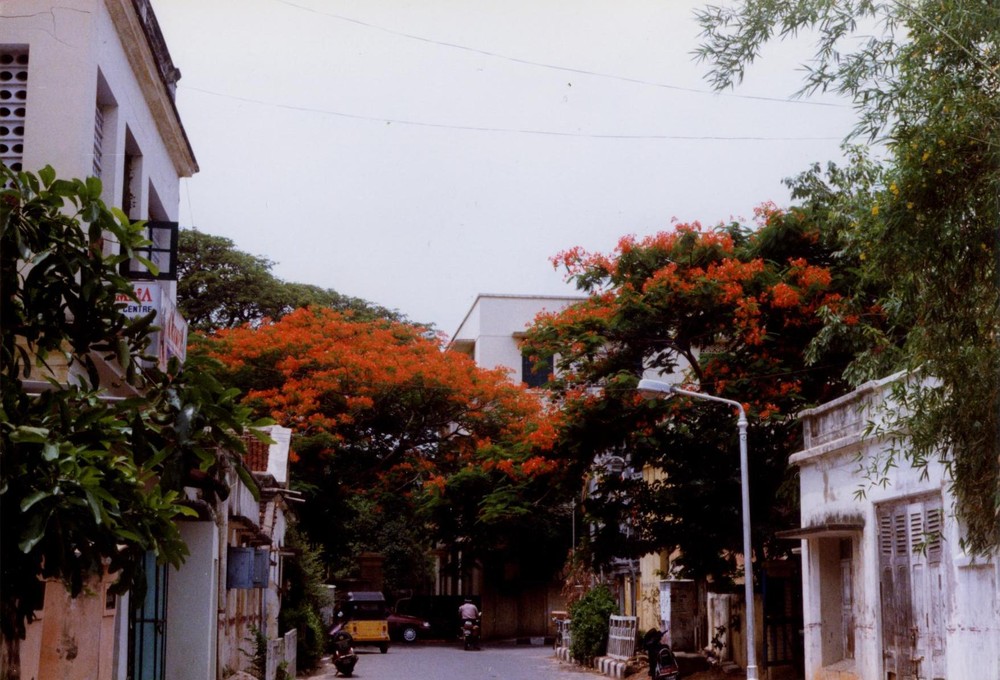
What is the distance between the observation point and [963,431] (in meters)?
10.3

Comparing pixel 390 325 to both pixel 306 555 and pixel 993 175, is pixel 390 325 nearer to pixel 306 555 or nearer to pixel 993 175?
pixel 306 555

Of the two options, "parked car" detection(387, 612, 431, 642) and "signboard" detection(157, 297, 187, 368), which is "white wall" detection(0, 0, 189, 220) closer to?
"signboard" detection(157, 297, 187, 368)

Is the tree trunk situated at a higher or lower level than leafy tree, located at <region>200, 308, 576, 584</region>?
lower

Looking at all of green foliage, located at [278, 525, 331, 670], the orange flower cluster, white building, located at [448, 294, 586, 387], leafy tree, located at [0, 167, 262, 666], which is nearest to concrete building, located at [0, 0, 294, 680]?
Result: leafy tree, located at [0, 167, 262, 666]

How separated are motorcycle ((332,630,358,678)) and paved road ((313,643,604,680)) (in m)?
0.47

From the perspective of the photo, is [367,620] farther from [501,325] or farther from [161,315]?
[161,315]

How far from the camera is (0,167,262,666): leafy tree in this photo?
20.6 ft

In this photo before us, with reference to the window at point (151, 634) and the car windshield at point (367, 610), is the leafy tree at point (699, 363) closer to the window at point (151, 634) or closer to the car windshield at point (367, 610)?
the window at point (151, 634)

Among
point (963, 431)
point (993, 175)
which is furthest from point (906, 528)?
point (993, 175)

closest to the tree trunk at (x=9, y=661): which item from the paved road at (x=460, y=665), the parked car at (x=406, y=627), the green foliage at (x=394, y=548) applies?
the paved road at (x=460, y=665)

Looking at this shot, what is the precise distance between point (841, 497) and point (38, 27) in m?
12.4

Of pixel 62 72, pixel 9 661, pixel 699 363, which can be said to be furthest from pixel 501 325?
pixel 9 661

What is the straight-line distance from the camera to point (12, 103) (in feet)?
40.5

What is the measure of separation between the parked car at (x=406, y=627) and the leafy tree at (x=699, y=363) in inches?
763
